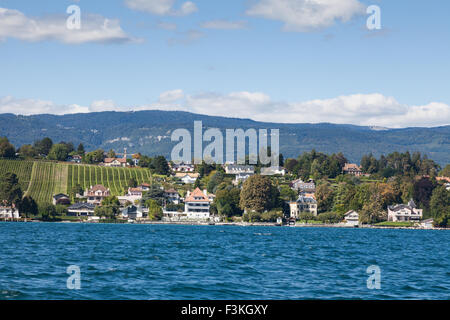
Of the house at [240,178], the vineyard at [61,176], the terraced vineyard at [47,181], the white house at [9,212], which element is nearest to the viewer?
the white house at [9,212]

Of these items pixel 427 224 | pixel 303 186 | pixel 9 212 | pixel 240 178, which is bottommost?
pixel 427 224

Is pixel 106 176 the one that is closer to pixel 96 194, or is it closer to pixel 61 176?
pixel 61 176

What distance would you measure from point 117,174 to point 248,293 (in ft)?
522

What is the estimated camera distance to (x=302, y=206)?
147750 mm

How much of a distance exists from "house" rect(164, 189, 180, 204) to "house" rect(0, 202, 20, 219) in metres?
38.6

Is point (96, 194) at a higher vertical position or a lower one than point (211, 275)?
higher

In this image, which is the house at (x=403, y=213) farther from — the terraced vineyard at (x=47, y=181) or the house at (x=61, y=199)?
the terraced vineyard at (x=47, y=181)

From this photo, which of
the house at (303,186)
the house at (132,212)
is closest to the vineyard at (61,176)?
the house at (132,212)

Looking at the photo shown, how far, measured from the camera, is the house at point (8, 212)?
5022 inches

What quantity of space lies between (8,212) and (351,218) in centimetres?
7016

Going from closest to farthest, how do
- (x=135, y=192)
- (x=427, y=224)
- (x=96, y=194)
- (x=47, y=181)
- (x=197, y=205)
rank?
(x=427, y=224)
(x=197, y=205)
(x=96, y=194)
(x=135, y=192)
(x=47, y=181)

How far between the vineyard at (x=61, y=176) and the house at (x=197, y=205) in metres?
20.8

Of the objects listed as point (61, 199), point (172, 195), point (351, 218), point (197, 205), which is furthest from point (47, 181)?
point (351, 218)
